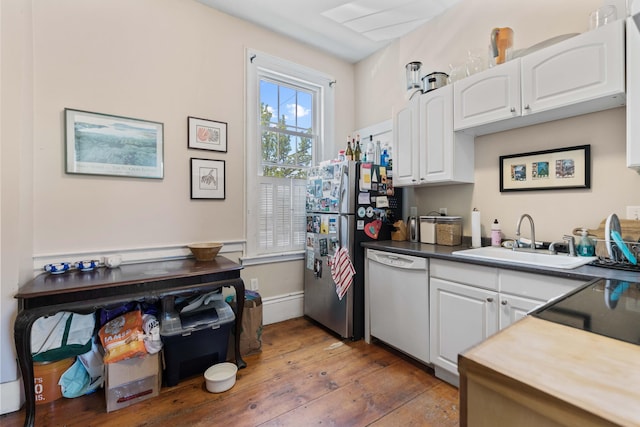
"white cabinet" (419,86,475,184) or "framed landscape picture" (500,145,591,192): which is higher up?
"white cabinet" (419,86,475,184)

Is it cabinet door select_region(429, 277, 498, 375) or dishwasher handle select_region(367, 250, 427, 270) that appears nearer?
cabinet door select_region(429, 277, 498, 375)

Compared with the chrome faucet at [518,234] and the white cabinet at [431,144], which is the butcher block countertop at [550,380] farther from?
the white cabinet at [431,144]

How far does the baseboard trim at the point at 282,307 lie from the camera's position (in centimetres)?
289

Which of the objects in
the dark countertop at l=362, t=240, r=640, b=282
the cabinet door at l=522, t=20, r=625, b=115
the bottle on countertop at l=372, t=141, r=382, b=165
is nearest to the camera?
the dark countertop at l=362, t=240, r=640, b=282

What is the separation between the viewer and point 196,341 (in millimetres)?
1988

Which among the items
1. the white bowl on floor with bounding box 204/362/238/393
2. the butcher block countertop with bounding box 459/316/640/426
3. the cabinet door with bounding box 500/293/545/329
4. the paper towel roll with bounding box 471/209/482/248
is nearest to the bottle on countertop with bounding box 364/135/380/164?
the paper towel roll with bounding box 471/209/482/248

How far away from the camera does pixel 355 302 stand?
254 cm

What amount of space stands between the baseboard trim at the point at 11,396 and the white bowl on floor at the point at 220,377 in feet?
3.33

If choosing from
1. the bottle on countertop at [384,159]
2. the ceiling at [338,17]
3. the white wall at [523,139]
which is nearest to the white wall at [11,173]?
the ceiling at [338,17]

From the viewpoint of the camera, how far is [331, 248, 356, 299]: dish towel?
2.48 meters

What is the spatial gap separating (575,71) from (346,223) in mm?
1699

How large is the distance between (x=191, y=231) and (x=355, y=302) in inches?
59.9

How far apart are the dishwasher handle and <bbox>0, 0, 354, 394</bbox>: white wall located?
1.13m

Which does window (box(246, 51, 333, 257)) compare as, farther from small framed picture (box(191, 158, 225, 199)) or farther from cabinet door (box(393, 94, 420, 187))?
cabinet door (box(393, 94, 420, 187))
